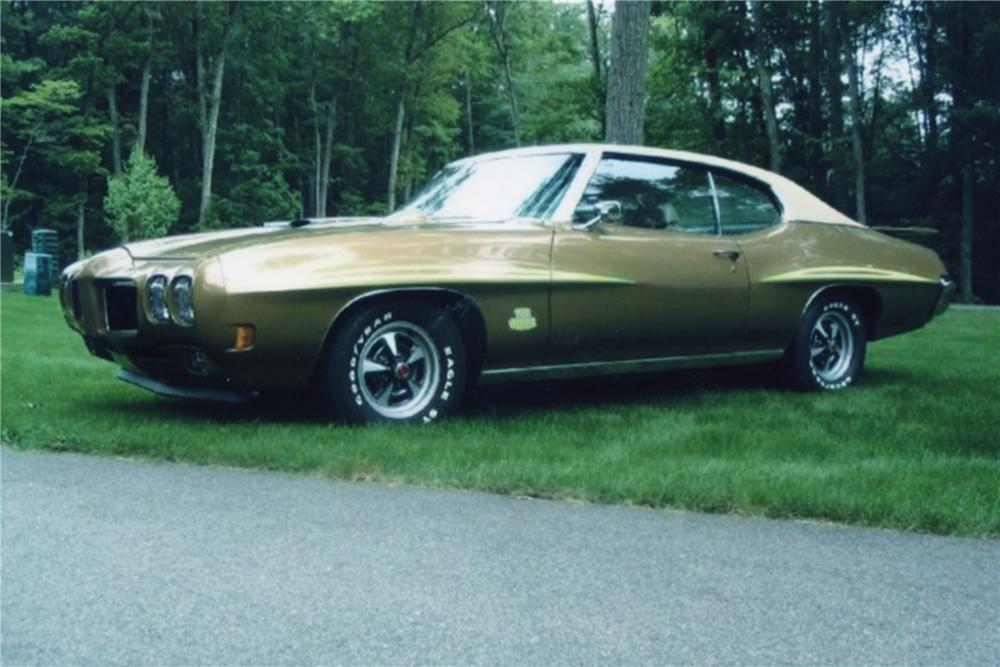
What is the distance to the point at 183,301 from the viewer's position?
15.7ft

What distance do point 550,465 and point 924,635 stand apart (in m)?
1.97

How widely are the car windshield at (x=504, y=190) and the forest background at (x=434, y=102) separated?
18.0 metres

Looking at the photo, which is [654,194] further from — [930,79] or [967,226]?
[930,79]

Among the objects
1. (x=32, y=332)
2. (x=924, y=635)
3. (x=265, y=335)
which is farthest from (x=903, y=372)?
(x=32, y=332)

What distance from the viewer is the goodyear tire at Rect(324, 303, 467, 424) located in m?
5.03

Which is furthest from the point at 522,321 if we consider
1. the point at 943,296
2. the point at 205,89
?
the point at 205,89

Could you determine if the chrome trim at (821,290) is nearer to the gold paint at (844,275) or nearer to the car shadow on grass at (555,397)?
the gold paint at (844,275)

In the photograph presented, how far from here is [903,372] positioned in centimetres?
784

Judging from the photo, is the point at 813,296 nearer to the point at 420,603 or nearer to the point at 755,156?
the point at 420,603

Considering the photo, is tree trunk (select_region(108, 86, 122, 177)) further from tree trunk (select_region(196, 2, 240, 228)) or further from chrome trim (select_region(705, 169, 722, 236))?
chrome trim (select_region(705, 169, 722, 236))

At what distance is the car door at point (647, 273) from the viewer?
5.60 metres

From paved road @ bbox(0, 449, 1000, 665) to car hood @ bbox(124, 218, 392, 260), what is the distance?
4.29 ft

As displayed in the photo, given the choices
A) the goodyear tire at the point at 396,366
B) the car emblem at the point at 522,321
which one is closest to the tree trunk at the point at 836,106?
the car emblem at the point at 522,321

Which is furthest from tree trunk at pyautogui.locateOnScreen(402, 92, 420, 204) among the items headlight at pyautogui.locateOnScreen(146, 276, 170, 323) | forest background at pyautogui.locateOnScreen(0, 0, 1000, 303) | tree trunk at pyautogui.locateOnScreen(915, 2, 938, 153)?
headlight at pyautogui.locateOnScreen(146, 276, 170, 323)
